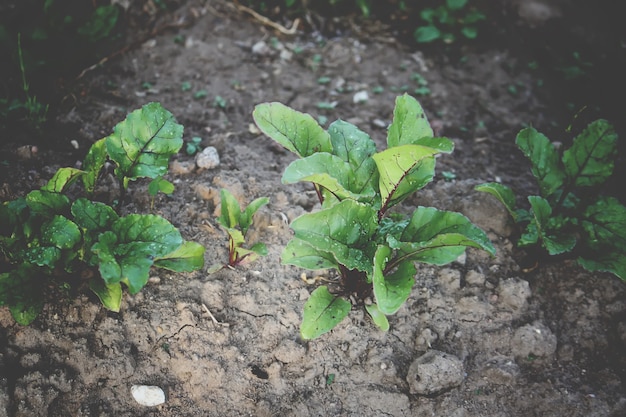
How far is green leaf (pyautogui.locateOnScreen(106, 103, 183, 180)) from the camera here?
2.19 meters

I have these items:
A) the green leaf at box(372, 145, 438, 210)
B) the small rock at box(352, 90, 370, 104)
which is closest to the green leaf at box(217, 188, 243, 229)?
the green leaf at box(372, 145, 438, 210)

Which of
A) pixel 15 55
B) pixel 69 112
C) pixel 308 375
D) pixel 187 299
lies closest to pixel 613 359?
pixel 308 375

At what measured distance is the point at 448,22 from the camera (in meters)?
3.46

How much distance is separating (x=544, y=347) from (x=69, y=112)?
108 inches

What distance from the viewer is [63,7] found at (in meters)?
3.02

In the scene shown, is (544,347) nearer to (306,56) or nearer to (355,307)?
(355,307)

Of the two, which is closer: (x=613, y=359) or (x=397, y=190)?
(x=397, y=190)

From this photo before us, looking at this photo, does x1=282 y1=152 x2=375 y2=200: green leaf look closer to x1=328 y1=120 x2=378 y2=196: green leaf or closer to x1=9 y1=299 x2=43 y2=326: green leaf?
x1=328 y1=120 x2=378 y2=196: green leaf

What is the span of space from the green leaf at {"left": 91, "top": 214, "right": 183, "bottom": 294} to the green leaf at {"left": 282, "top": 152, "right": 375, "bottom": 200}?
0.56 m

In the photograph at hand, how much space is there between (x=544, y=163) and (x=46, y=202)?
226 cm

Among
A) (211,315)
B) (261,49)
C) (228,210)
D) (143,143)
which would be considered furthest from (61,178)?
(261,49)

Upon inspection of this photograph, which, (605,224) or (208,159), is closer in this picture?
(605,224)

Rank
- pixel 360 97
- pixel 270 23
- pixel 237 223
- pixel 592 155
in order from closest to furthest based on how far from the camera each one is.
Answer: pixel 237 223 < pixel 592 155 < pixel 360 97 < pixel 270 23

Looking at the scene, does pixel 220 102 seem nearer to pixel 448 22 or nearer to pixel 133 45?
pixel 133 45
